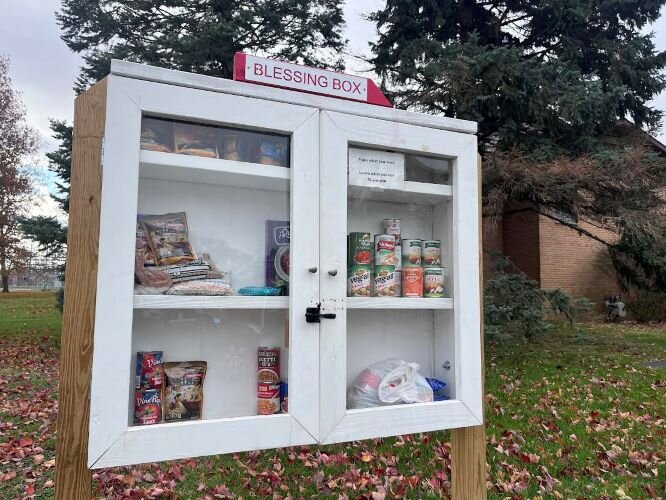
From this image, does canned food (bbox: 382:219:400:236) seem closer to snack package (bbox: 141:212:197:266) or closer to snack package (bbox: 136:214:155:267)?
snack package (bbox: 141:212:197:266)

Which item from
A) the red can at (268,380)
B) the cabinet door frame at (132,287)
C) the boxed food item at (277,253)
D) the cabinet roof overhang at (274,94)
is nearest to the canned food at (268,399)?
the red can at (268,380)

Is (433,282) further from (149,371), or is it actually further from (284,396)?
(149,371)

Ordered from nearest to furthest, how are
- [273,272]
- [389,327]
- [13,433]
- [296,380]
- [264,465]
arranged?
1. [296,380]
2. [273,272]
3. [389,327]
4. [264,465]
5. [13,433]

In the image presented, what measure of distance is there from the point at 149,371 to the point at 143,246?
0.43 meters

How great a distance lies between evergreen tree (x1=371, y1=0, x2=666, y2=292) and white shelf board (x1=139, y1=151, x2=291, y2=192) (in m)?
5.30

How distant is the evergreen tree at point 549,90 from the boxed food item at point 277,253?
5.23m

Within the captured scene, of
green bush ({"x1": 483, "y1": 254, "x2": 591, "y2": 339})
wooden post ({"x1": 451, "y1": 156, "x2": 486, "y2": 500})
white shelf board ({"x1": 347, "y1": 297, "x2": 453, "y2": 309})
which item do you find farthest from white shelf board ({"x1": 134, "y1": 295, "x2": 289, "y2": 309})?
green bush ({"x1": 483, "y1": 254, "x2": 591, "y2": 339})

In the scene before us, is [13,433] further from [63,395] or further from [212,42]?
[212,42]

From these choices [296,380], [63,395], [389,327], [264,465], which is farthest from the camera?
[264,465]

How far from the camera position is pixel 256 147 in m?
1.71

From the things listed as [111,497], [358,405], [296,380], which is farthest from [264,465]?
[296,380]

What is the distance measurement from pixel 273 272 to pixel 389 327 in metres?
0.60

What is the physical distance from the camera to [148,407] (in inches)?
63.4

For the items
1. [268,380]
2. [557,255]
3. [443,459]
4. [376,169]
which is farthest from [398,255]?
[557,255]
